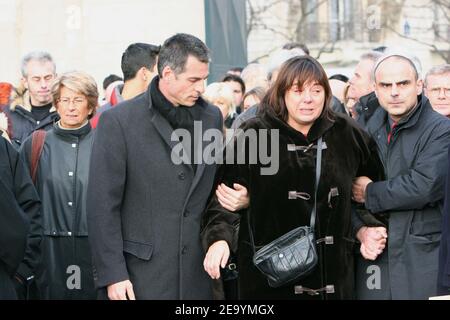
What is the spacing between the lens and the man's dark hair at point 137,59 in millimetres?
7918

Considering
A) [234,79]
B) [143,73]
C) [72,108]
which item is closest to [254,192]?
[72,108]

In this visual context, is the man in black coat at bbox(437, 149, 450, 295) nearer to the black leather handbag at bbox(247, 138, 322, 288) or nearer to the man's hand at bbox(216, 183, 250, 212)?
→ the black leather handbag at bbox(247, 138, 322, 288)

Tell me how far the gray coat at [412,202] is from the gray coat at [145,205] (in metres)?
1.13

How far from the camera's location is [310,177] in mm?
5777

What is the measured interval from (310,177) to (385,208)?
22.8 inches

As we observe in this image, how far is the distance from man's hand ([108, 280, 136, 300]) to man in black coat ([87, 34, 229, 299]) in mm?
24

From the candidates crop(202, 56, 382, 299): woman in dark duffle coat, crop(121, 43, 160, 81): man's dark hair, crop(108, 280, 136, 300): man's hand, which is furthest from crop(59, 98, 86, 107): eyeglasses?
crop(108, 280, 136, 300): man's hand

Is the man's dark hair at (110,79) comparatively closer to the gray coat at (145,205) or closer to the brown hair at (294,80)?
the gray coat at (145,205)

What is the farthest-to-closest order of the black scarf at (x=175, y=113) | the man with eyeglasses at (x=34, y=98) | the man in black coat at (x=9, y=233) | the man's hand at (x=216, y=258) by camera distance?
the man with eyeglasses at (x=34, y=98)
the black scarf at (x=175, y=113)
the man's hand at (x=216, y=258)
the man in black coat at (x=9, y=233)

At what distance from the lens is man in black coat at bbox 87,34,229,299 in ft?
18.9

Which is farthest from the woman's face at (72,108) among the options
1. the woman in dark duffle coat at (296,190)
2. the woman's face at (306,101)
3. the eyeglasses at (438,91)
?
the eyeglasses at (438,91)

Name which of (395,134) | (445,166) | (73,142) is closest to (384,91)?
(395,134)

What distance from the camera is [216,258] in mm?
5730
